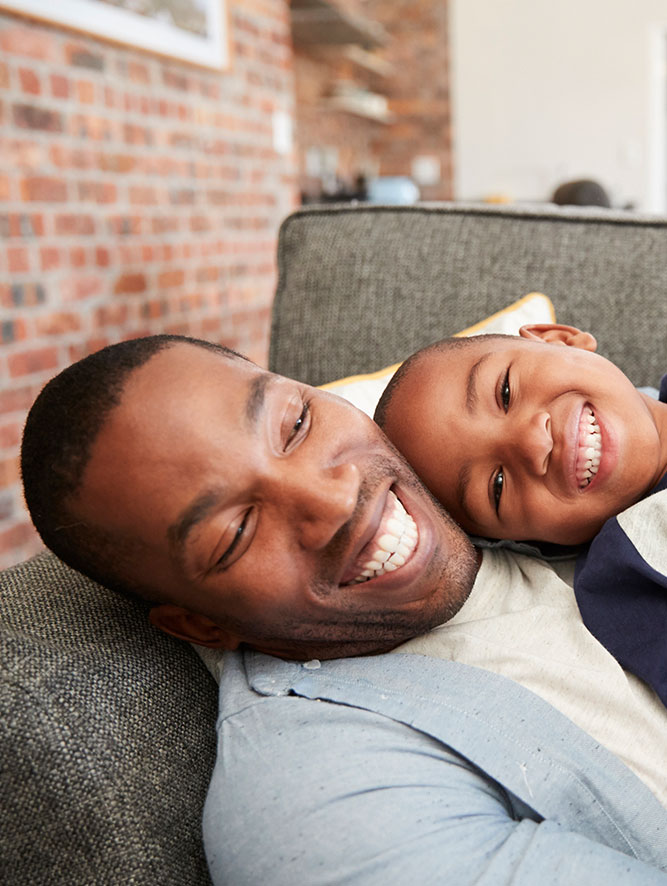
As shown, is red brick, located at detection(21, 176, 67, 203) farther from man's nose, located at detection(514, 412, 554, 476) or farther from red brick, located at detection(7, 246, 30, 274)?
man's nose, located at detection(514, 412, 554, 476)

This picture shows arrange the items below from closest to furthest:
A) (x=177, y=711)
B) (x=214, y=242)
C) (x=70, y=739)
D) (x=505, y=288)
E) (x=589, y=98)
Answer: (x=70, y=739) < (x=177, y=711) < (x=505, y=288) < (x=214, y=242) < (x=589, y=98)

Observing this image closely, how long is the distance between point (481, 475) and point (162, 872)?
57 centimetres

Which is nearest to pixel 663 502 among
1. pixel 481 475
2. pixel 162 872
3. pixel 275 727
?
pixel 481 475

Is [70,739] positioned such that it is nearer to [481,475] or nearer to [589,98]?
[481,475]

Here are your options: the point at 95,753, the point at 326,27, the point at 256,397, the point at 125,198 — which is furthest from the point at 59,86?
the point at 326,27

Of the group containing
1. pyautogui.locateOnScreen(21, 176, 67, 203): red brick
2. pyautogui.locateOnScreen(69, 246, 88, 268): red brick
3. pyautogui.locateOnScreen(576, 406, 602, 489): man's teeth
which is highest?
pyautogui.locateOnScreen(21, 176, 67, 203): red brick

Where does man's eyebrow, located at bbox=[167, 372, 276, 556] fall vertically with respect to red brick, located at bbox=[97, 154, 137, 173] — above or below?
below

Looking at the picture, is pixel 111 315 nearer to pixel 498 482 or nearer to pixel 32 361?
pixel 32 361

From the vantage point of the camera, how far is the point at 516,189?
6.49 m

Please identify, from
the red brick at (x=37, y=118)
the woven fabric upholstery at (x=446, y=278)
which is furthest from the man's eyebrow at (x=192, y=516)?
the red brick at (x=37, y=118)

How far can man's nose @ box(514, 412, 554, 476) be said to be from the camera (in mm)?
996

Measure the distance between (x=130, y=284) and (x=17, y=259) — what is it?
1.71 ft

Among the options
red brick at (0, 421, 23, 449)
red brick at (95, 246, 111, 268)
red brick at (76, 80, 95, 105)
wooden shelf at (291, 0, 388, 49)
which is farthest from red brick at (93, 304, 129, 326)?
wooden shelf at (291, 0, 388, 49)

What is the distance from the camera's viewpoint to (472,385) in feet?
3.51
